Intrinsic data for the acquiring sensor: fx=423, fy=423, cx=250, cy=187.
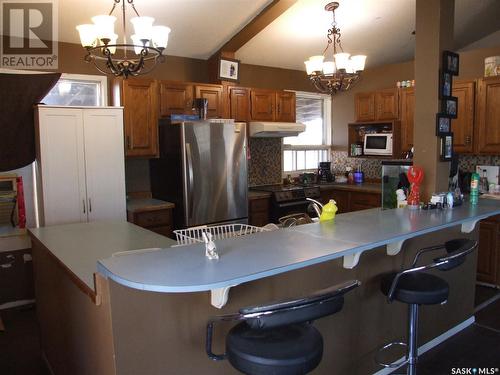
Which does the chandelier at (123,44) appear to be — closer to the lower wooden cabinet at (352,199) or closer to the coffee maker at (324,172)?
the lower wooden cabinet at (352,199)

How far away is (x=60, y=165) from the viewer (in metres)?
3.79

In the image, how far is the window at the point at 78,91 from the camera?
13.8 ft

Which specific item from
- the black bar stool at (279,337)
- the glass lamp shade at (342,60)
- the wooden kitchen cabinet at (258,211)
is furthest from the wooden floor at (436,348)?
the wooden kitchen cabinet at (258,211)

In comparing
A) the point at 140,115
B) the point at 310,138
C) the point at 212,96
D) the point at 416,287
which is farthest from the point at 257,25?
the point at 416,287

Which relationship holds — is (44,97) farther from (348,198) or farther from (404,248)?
(348,198)

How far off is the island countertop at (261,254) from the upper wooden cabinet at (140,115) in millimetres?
2462

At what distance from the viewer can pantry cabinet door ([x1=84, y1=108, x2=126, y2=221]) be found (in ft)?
12.9

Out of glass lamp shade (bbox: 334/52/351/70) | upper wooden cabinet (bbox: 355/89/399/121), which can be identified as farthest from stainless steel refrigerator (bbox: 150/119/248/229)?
upper wooden cabinet (bbox: 355/89/399/121)

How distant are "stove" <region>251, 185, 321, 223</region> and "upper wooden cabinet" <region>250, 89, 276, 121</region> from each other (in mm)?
909

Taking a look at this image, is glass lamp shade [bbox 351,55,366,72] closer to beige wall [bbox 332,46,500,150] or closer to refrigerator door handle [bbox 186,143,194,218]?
refrigerator door handle [bbox 186,143,194,218]

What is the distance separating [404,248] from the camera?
276cm

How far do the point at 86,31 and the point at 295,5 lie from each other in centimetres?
244

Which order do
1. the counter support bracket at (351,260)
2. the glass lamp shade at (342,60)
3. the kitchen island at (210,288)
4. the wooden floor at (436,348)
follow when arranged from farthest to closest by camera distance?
1. the glass lamp shade at (342,60)
2. the wooden floor at (436,348)
3. the counter support bracket at (351,260)
4. the kitchen island at (210,288)

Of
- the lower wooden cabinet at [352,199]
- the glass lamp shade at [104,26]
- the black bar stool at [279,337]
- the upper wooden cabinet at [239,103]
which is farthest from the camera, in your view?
the lower wooden cabinet at [352,199]
